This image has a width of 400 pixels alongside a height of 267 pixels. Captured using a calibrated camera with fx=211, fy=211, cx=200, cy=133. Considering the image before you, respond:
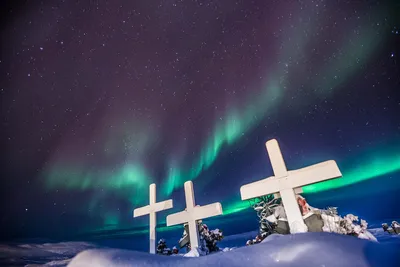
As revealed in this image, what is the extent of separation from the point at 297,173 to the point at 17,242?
23.2 metres

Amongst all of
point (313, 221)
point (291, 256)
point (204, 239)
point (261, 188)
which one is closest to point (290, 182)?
point (261, 188)

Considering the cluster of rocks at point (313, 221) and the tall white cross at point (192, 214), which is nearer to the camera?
the cluster of rocks at point (313, 221)

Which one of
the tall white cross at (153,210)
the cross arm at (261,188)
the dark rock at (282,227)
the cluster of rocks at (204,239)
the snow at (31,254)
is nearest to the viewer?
the dark rock at (282,227)

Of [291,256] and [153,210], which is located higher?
[153,210]

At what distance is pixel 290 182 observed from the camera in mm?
3068

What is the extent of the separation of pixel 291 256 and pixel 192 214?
3.58 m

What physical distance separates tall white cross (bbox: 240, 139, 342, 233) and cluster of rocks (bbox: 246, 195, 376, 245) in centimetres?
15

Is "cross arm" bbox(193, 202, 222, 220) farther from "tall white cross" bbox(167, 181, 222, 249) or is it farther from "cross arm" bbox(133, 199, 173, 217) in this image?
"cross arm" bbox(133, 199, 173, 217)

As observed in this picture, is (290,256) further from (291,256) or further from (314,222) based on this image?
(314,222)

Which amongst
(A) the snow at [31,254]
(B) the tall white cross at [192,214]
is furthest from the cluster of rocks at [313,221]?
(A) the snow at [31,254]

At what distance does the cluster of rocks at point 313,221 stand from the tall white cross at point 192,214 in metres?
0.97

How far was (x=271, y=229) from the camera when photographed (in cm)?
321

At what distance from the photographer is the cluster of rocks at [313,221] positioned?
8.95 feet

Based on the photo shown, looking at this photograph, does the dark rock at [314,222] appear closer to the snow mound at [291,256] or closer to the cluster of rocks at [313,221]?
the cluster of rocks at [313,221]
